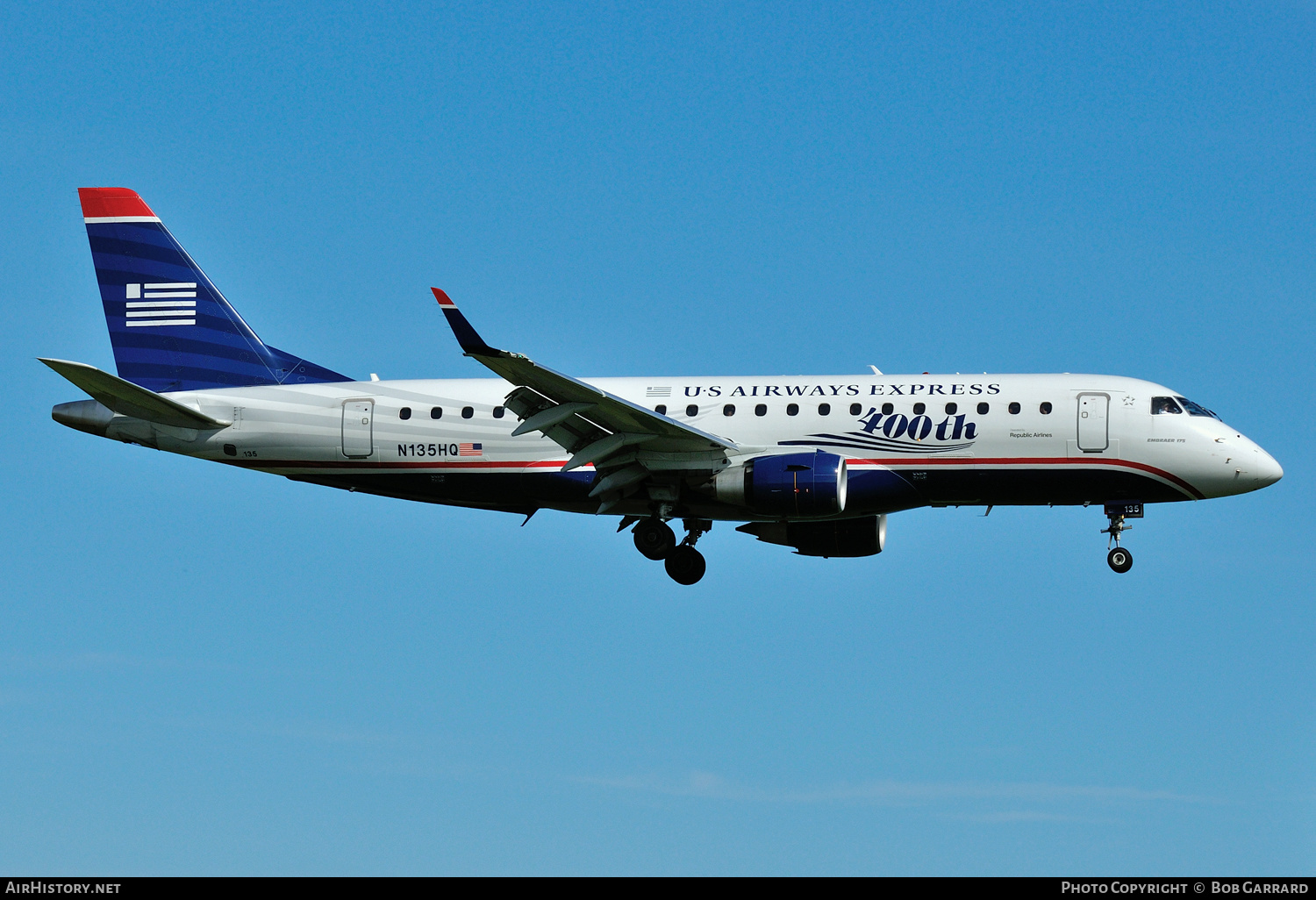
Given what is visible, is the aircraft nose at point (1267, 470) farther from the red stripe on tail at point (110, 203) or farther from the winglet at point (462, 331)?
the red stripe on tail at point (110, 203)

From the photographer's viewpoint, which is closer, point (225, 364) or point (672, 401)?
point (672, 401)

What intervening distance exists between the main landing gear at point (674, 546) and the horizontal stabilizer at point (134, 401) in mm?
10977

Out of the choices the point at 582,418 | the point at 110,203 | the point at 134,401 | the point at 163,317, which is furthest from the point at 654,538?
the point at 110,203

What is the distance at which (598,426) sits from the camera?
36812mm

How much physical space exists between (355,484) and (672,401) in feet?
27.7

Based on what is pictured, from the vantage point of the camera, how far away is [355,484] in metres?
41.0

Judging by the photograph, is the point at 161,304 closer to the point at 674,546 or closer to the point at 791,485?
the point at 674,546

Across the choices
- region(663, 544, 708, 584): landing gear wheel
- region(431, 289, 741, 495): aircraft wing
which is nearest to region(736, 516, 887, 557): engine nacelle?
region(663, 544, 708, 584): landing gear wheel

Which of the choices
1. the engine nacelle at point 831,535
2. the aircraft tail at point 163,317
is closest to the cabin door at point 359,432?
the aircraft tail at point 163,317

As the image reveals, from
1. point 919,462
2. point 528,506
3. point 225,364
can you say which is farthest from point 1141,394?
point 225,364

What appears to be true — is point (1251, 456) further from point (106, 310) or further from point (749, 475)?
point (106, 310)

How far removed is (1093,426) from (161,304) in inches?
952
